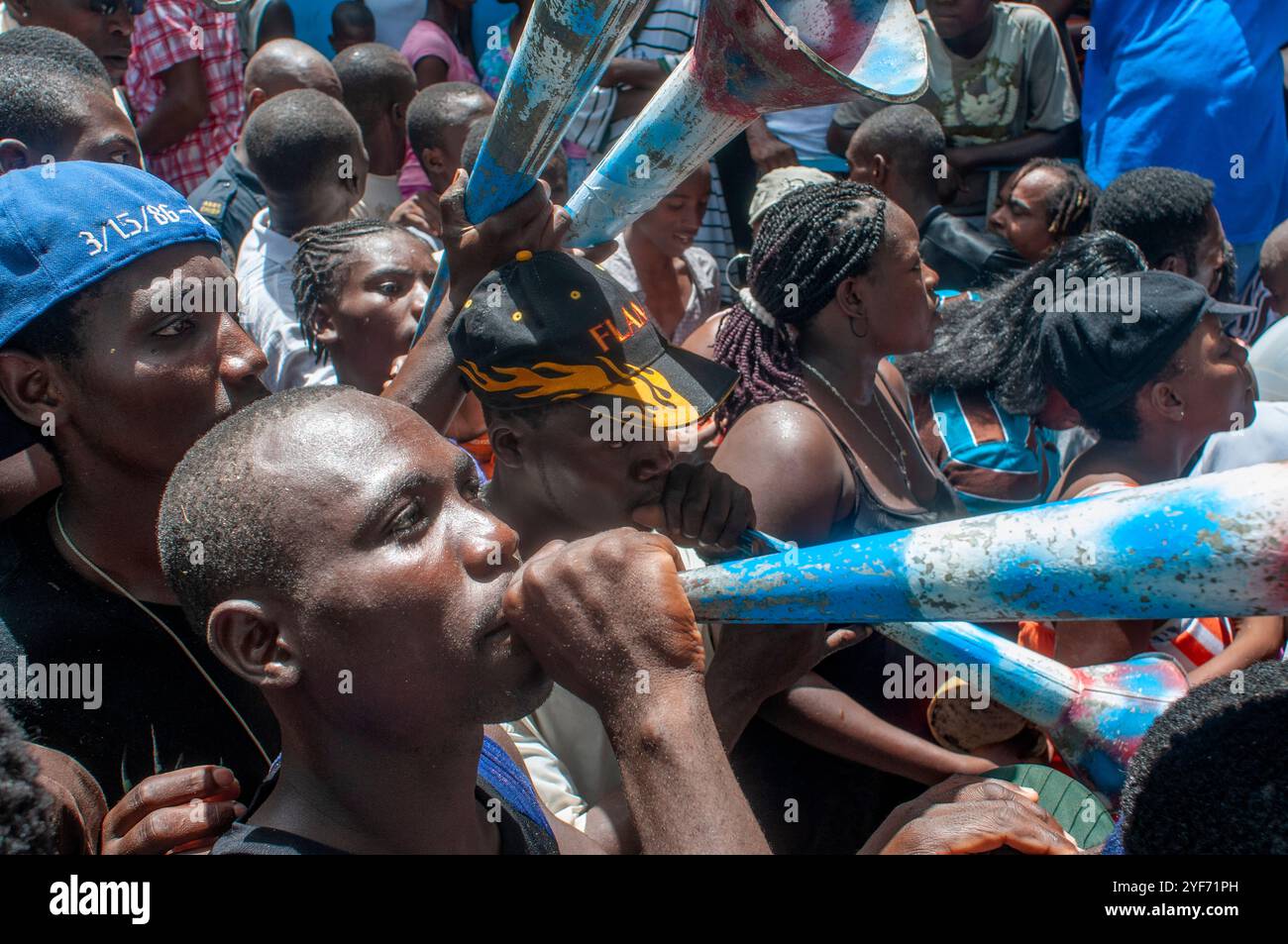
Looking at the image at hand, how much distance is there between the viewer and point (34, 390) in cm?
216

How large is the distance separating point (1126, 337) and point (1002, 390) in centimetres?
75

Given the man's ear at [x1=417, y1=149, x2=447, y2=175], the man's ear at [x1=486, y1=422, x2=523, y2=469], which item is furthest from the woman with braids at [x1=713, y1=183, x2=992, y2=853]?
the man's ear at [x1=417, y1=149, x2=447, y2=175]

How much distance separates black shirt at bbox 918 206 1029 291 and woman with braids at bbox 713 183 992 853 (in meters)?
1.74

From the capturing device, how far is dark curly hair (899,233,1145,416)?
4.16m

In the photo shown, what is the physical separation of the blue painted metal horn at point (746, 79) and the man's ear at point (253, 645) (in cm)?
115

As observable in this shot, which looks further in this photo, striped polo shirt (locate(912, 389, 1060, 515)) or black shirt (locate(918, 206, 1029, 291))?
black shirt (locate(918, 206, 1029, 291))

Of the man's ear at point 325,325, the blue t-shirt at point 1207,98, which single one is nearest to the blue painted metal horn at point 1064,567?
the man's ear at point 325,325

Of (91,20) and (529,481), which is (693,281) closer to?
(91,20)

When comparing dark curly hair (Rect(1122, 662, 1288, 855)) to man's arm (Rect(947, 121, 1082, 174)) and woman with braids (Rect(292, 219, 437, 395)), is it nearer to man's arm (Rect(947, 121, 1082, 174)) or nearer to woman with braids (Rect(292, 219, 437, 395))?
woman with braids (Rect(292, 219, 437, 395))

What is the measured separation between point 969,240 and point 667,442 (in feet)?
11.1

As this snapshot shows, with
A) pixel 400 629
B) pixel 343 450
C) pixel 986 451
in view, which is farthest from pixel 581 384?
pixel 986 451

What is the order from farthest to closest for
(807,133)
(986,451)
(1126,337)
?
(807,133) < (986,451) < (1126,337)

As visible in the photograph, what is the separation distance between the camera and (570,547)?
1.57 meters

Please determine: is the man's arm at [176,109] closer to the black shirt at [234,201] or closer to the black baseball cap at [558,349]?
the black shirt at [234,201]
